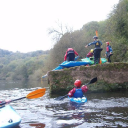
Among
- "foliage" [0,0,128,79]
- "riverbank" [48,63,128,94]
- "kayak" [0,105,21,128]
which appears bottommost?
"kayak" [0,105,21,128]

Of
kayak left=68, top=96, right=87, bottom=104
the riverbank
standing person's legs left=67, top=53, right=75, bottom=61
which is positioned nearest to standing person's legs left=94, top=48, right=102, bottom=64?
the riverbank

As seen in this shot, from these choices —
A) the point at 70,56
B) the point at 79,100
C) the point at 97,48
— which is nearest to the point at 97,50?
the point at 97,48

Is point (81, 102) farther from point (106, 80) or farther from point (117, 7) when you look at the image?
point (117, 7)

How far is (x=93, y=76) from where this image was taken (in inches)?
408

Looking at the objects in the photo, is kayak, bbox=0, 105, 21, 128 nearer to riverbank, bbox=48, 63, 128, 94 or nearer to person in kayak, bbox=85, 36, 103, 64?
riverbank, bbox=48, 63, 128, 94

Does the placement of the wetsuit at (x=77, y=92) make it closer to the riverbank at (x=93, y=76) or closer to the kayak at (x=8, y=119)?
the riverbank at (x=93, y=76)

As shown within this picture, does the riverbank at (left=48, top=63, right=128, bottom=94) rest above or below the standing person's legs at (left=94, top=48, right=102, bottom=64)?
below

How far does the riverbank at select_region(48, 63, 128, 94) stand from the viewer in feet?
33.6

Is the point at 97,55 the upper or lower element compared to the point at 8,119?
upper

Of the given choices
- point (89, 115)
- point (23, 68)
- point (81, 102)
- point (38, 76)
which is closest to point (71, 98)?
point (81, 102)

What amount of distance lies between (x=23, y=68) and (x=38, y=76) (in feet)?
51.0

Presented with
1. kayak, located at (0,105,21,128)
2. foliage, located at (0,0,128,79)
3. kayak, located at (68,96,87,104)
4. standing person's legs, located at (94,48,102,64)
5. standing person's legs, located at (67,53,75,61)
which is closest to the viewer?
kayak, located at (0,105,21,128)

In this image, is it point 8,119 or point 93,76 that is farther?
point 93,76

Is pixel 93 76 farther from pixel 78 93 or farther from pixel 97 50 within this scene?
pixel 78 93
